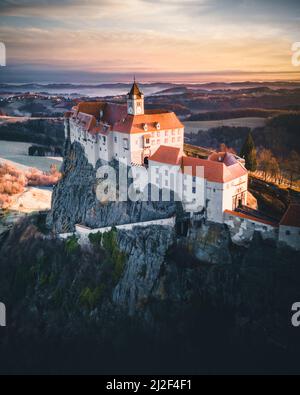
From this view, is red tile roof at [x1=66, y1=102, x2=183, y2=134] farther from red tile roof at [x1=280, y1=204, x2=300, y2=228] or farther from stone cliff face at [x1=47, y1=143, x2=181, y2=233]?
red tile roof at [x1=280, y1=204, x2=300, y2=228]

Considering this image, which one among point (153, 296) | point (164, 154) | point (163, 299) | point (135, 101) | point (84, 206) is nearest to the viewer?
point (163, 299)

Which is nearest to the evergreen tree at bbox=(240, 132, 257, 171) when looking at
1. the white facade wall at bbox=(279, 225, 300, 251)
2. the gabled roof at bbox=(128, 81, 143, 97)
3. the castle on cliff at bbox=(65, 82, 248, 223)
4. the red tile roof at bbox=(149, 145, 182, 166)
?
the castle on cliff at bbox=(65, 82, 248, 223)

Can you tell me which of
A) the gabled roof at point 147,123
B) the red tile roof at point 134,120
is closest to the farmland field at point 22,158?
the red tile roof at point 134,120

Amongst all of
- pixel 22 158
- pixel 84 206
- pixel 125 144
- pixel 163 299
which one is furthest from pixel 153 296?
pixel 22 158

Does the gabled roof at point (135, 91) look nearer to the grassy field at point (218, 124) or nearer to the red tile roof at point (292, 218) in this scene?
the red tile roof at point (292, 218)

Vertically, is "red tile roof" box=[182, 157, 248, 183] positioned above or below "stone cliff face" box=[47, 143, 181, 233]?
above

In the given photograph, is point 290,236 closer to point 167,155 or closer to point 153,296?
point 153,296
